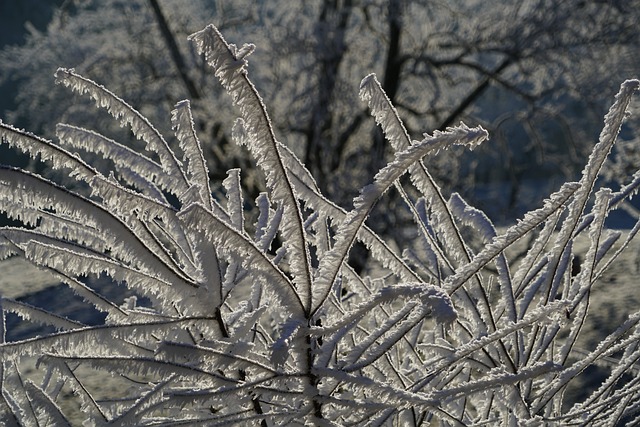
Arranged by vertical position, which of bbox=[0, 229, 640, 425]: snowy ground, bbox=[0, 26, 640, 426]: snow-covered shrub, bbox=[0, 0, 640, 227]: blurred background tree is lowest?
bbox=[0, 26, 640, 426]: snow-covered shrub

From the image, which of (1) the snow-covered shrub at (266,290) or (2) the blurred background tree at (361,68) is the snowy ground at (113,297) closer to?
(1) the snow-covered shrub at (266,290)

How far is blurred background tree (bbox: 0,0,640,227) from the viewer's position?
5.83 m

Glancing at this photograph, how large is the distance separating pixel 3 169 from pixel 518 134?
1383 cm

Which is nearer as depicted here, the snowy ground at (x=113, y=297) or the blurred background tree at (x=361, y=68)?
the snowy ground at (x=113, y=297)

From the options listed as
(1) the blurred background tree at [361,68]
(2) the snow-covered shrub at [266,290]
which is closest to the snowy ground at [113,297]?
(2) the snow-covered shrub at [266,290]

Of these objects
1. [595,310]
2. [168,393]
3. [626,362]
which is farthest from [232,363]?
[595,310]

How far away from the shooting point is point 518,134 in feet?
46.2

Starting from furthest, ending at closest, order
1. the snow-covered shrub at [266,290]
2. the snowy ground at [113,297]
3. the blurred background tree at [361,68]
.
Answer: the blurred background tree at [361,68] → the snowy ground at [113,297] → the snow-covered shrub at [266,290]

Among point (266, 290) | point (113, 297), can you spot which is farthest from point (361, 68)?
point (266, 290)

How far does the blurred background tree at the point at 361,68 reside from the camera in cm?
583

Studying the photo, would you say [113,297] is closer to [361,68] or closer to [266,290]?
[361,68]

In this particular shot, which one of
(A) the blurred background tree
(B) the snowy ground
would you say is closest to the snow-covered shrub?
(B) the snowy ground

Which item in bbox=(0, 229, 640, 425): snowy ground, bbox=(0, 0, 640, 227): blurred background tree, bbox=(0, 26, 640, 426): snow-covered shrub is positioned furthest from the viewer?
bbox=(0, 0, 640, 227): blurred background tree

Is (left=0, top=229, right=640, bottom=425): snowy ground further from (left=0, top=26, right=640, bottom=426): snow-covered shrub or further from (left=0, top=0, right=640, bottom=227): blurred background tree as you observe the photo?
(left=0, top=0, right=640, bottom=227): blurred background tree
